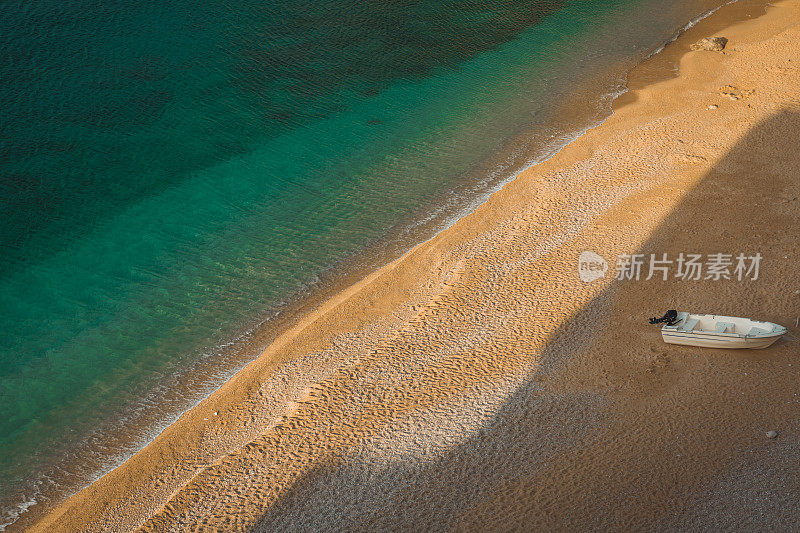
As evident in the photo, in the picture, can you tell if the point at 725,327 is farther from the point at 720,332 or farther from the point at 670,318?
the point at 670,318

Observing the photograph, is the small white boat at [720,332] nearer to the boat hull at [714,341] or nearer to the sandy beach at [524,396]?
the boat hull at [714,341]

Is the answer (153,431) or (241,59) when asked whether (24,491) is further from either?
(241,59)

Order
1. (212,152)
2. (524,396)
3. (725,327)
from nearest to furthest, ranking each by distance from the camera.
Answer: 1. (524,396)
2. (725,327)
3. (212,152)

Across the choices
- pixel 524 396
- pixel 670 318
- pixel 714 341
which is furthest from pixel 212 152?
pixel 714 341

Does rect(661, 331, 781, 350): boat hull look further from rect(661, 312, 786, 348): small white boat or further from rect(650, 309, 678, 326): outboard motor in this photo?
rect(650, 309, 678, 326): outboard motor

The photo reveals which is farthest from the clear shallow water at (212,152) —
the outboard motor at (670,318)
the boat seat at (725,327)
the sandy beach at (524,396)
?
the boat seat at (725,327)
